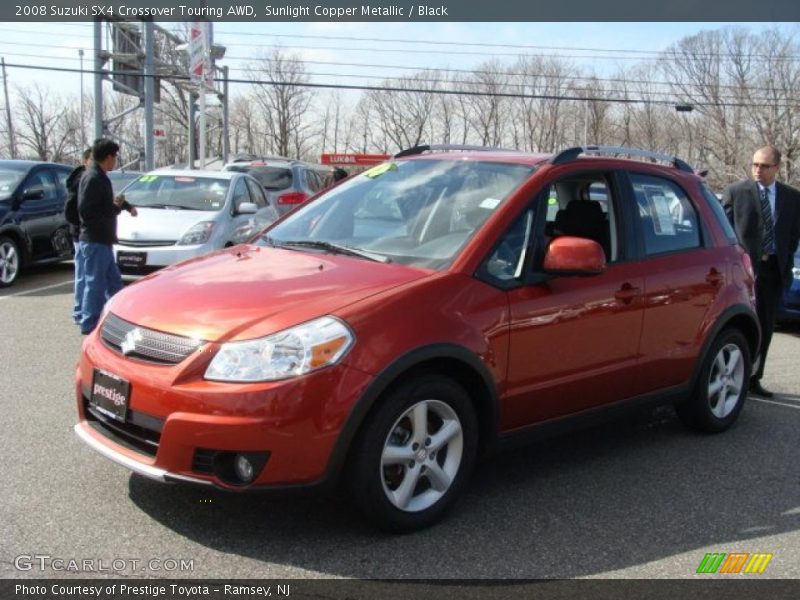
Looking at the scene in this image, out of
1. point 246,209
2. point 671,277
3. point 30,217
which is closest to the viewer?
point 671,277

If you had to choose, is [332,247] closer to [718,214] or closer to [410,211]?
[410,211]

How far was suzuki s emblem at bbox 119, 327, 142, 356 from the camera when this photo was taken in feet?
11.1

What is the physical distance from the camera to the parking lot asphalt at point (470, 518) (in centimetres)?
319

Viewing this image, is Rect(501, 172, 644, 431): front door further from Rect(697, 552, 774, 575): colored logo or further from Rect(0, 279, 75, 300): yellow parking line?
Rect(0, 279, 75, 300): yellow parking line

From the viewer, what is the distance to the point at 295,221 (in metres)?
4.70

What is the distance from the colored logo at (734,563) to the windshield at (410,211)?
1.75 m

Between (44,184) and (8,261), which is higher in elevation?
(44,184)

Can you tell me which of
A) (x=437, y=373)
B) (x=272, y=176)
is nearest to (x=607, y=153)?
(x=437, y=373)

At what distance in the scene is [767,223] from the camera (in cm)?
615

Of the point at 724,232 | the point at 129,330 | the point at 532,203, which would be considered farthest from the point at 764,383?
the point at 129,330

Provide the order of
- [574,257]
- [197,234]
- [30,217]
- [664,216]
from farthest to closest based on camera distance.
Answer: [30,217] < [197,234] < [664,216] < [574,257]

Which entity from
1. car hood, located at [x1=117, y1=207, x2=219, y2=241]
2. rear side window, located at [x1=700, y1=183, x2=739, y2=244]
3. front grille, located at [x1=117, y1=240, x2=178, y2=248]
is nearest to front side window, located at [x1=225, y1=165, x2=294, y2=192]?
car hood, located at [x1=117, y1=207, x2=219, y2=241]

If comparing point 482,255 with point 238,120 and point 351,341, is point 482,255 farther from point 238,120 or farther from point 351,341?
point 238,120

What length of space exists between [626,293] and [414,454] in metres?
1.65
